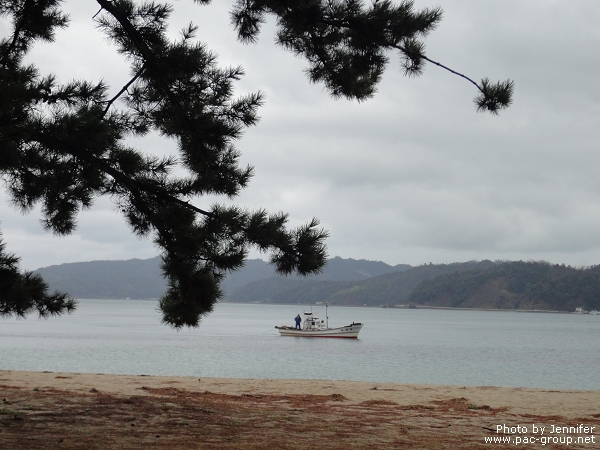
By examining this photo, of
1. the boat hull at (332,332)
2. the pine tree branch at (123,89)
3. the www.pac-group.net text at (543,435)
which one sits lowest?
the boat hull at (332,332)

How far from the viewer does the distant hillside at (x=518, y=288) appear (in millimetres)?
129125

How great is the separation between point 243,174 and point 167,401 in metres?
3.43

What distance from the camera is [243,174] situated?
6.66 meters

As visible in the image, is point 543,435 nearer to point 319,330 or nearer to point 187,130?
point 187,130

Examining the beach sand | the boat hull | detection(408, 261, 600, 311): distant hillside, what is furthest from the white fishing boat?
→ detection(408, 261, 600, 311): distant hillside

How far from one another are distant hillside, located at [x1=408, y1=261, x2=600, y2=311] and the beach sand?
4998 inches

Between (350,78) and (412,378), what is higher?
(350,78)

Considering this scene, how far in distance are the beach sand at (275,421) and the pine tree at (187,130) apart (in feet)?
3.66

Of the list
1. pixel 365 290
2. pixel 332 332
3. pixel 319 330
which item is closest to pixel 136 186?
pixel 319 330

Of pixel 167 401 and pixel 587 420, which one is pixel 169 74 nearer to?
pixel 167 401

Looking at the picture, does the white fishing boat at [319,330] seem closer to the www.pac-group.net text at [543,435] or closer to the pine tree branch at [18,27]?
the www.pac-group.net text at [543,435]

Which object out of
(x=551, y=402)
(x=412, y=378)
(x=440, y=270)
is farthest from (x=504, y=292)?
(x=551, y=402)

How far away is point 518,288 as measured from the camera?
135 m

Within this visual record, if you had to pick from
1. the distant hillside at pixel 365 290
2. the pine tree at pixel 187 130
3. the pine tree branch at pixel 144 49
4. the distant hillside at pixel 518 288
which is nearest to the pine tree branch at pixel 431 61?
the pine tree at pixel 187 130
